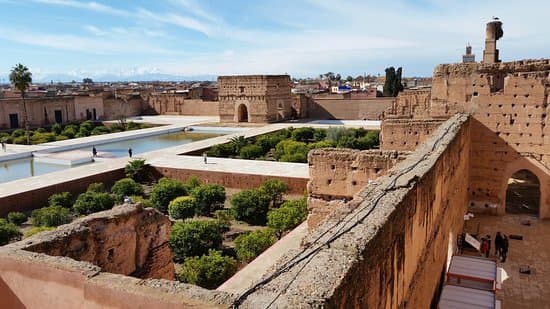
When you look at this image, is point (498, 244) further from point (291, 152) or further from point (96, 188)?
point (96, 188)

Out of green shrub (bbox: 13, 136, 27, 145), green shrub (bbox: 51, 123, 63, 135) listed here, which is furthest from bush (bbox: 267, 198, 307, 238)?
green shrub (bbox: 51, 123, 63, 135)

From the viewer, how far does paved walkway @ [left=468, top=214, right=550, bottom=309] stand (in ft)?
26.1

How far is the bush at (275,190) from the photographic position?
13.7 metres

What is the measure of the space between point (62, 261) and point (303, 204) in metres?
8.13

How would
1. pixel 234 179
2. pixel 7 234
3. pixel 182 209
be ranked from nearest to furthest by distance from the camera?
pixel 7 234 → pixel 182 209 → pixel 234 179

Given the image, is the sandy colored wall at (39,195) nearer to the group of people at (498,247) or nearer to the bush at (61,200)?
the bush at (61,200)

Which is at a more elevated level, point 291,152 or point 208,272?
point 291,152

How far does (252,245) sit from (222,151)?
12214 millimetres

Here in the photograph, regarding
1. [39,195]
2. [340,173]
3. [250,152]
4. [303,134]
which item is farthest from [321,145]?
[340,173]

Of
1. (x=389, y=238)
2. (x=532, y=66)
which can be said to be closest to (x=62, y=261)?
(x=389, y=238)

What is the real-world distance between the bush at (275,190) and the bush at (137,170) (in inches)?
225

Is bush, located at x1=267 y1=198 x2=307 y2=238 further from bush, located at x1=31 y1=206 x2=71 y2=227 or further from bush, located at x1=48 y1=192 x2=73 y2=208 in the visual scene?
bush, located at x1=48 y1=192 x2=73 y2=208

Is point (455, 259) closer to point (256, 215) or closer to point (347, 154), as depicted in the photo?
point (347, 154)

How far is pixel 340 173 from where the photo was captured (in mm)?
9055
